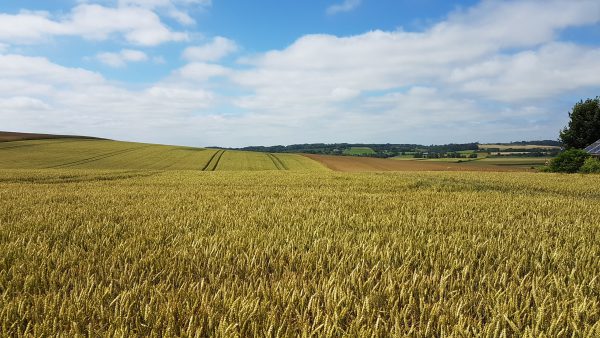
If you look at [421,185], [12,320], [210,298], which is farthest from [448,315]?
[421,185]

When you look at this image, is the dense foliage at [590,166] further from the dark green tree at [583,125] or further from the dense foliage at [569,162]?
the dark green tree at [583,125]

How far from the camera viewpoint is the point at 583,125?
198 feet

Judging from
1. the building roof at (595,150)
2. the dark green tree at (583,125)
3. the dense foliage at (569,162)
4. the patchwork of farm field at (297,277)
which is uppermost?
the dark green tree at (583,125)

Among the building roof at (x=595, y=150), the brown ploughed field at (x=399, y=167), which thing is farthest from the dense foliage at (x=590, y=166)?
the brown ploughed field at (x=399, y=167)

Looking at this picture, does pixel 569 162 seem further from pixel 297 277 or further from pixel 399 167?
pixel 297 277

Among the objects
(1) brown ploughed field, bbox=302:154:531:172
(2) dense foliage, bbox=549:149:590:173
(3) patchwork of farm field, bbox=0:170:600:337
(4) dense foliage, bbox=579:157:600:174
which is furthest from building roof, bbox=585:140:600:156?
(3) patchwork of farm field, bbox=0:170:600:337

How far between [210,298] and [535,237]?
179 inches

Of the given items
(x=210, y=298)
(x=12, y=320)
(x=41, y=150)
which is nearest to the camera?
(x=12, y=320)

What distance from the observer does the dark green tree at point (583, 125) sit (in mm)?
59625

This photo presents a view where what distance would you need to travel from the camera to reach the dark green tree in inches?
2347

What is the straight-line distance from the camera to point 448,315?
7.67 feet

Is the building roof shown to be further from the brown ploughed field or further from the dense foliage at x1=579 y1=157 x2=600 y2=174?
the dense foliage at x1=579 y1=157 x2=600 y2=174

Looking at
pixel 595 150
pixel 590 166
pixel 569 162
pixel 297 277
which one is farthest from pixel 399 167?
pixel 297 277

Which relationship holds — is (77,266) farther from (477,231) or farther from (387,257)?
(477,231)
